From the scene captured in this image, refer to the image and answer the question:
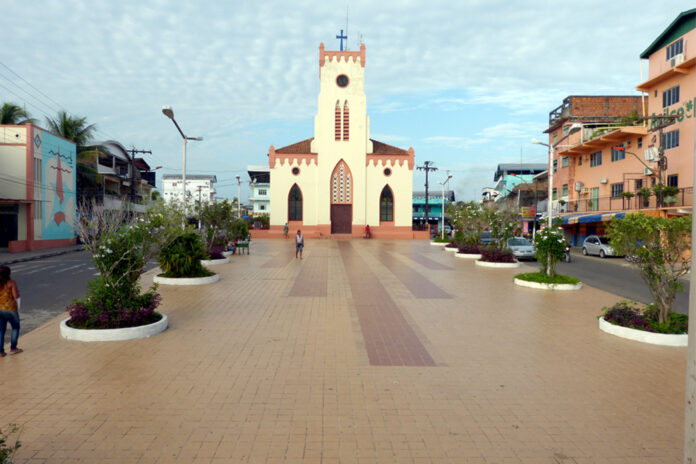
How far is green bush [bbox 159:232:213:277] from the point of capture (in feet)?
47.4

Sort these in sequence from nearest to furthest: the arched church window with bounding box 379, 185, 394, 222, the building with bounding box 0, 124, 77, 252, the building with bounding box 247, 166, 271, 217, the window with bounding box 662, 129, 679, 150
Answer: the window with bounding box 662, 129, 679, 150
the building with bounding box 0, 124, 77, 252
the arched church window with bounding box 379, 185, 394, 222
the building with bounding box 247, 166, 271, 217

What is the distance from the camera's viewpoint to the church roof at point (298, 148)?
149ft

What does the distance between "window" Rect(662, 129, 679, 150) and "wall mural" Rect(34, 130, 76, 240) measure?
36.2 metres

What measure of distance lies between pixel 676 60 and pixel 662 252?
23710mm

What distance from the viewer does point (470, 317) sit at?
10.0 m

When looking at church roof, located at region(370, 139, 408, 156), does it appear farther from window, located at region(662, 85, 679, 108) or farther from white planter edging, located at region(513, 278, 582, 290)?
white planter edging, located at region(513, 278, 582, 290)

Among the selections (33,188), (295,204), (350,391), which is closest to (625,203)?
(295,204)

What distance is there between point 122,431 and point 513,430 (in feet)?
12.5

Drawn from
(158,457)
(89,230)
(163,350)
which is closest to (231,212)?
(89,230)

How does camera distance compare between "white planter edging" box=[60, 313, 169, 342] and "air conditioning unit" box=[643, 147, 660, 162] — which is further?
"air conditioning unit" box=[643, 147, 660, 162]

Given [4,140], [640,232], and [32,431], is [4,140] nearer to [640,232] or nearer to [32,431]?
[32,431]

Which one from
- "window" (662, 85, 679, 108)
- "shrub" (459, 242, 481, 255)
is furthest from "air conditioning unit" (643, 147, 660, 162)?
"shrub" (459, 242, 481, 255)

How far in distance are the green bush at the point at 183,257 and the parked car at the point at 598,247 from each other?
22.9 m

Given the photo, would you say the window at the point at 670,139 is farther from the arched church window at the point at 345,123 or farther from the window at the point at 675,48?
the arched church window at the point at 345,123
